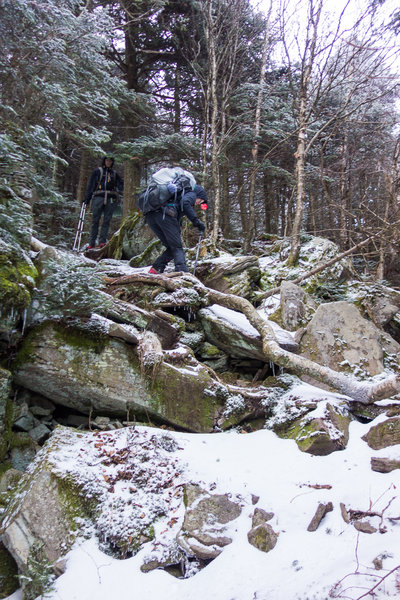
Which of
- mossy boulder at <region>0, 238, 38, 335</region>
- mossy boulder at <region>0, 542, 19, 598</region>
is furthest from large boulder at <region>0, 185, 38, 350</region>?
mossy boulder at <region>0, 542, 19, 598</region>

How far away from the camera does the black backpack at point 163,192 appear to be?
7152 millimetres

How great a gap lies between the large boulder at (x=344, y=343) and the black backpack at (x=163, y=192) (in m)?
3.71

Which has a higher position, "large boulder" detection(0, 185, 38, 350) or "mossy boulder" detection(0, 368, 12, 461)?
"large boulder" detection(0, 185, 38, 350)

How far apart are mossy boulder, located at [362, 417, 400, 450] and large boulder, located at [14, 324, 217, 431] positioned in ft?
6.87

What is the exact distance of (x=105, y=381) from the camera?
16.3 ft

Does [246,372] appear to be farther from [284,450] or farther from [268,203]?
[268,203]

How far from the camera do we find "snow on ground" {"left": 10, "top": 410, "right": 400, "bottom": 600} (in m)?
2.62

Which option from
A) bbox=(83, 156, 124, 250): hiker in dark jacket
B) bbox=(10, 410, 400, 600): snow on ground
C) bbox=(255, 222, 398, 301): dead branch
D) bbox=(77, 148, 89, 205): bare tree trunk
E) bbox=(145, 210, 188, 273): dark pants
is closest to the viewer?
bbox=(10, 410, 400, 600): snow on ground

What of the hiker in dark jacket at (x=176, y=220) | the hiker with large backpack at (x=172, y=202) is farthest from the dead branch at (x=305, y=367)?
the hiker with large backpack at (x=172, y=202)

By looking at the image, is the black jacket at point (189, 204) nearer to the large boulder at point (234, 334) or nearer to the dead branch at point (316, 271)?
the large boulder at point (234, 334)

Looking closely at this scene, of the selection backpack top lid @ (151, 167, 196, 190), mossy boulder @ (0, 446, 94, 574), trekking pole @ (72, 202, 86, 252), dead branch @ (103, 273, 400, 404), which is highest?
backpack top lid @ (151, 167, 196, 190)

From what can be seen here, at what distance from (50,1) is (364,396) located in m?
8.73

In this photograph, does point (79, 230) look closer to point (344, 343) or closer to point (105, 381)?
point (105, 381)

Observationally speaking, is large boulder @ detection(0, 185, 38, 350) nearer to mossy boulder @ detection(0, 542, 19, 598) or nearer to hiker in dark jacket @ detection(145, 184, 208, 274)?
mossy boulder @ detection(0, 542, 19, 598)
